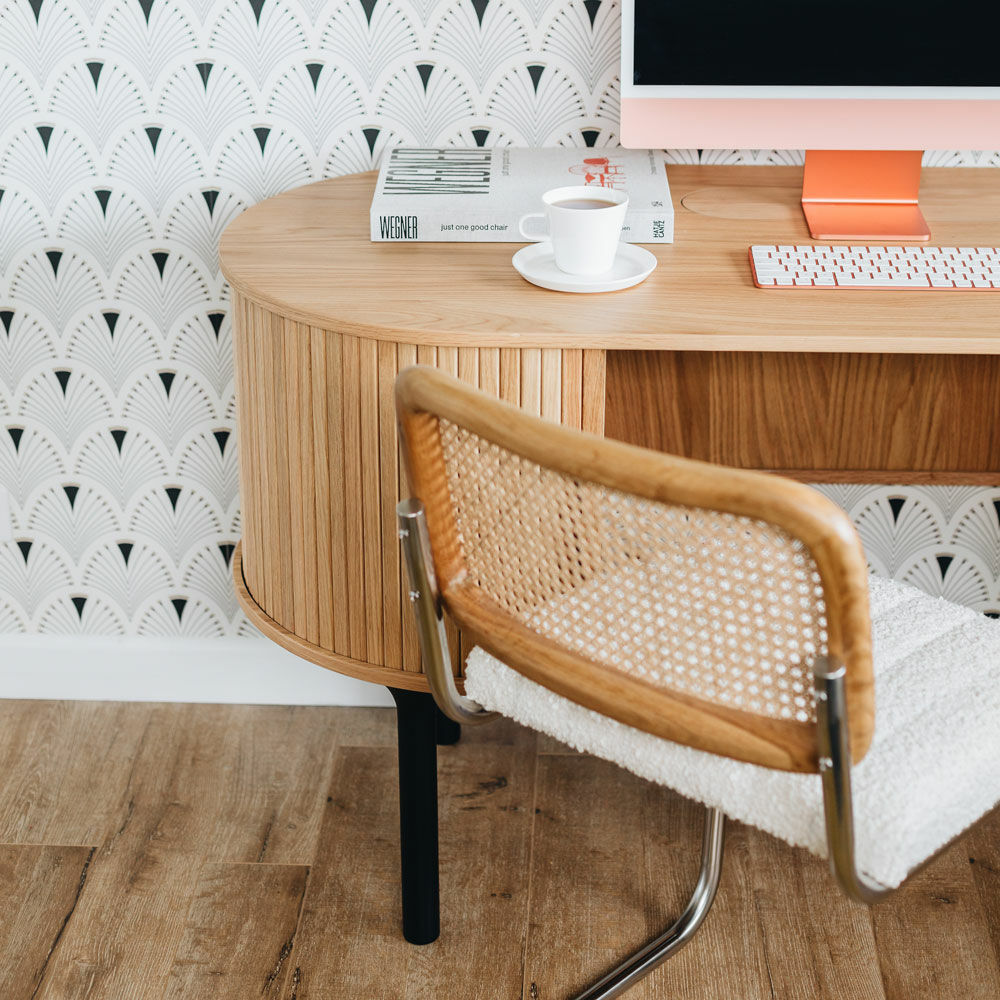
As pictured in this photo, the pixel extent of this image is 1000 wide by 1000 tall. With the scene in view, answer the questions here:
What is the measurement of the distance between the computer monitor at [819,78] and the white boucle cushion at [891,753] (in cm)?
49

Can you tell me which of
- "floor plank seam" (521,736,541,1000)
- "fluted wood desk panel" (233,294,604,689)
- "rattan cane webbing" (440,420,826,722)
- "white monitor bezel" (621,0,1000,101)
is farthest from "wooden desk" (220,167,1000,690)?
"floor plank seam" (521,736,541,1000)

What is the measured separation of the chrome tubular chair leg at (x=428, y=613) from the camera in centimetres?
98

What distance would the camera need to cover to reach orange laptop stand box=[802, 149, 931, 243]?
1.37 metres

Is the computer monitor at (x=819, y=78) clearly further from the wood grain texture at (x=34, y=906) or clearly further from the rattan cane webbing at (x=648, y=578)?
the wood grain texture at (x=34, y=906)

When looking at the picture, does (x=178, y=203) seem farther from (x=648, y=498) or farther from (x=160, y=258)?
(x=648, y=498)

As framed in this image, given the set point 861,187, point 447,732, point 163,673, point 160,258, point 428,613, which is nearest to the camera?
point 428,613

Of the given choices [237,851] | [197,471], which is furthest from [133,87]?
[237,851]

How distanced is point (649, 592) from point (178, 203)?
3.27 ft

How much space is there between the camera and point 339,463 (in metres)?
1.25

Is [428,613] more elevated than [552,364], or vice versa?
[552,364]

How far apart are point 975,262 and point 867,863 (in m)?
0.65

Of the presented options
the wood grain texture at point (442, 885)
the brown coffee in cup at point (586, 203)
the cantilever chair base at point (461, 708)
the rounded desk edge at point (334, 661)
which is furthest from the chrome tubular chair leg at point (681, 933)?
the brown coffee in cup at point (586, 203)

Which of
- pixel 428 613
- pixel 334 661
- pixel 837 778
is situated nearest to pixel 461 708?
pixel 428 613

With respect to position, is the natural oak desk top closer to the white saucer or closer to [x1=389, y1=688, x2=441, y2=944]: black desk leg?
the white saucer
